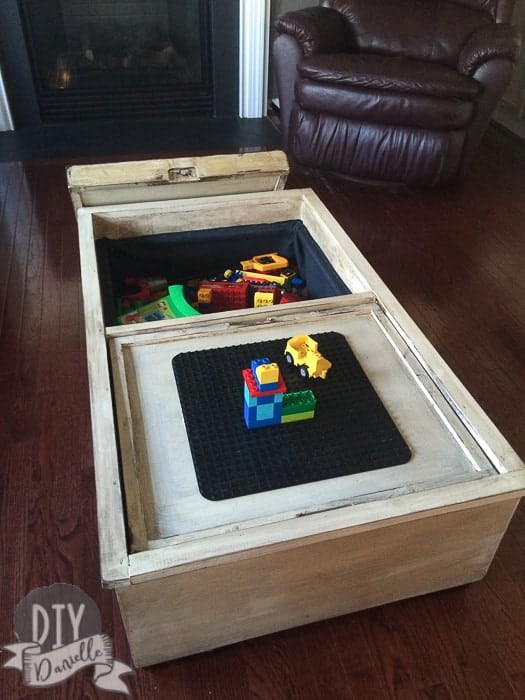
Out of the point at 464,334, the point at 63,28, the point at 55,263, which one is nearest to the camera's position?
the point at 464,334

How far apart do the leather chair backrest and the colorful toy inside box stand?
1.62m

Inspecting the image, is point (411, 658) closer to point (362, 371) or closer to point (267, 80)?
point (362, 371)

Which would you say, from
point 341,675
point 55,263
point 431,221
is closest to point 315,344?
point 341,675

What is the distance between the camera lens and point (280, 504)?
929 millimetres

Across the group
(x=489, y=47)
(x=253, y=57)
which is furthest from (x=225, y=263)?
(x=253, y=57)

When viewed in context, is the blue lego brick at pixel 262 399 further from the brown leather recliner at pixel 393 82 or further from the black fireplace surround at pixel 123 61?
the black fireplace surround at pixel 123 61

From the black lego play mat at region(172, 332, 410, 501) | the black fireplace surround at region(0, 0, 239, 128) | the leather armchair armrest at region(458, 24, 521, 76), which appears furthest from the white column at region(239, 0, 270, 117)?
the black lego play mat at region(172, 332, 410, 501)

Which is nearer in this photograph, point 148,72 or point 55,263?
point 55,263

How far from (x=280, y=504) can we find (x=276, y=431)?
150mm

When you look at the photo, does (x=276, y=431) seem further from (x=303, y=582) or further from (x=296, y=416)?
(x=303, y=582)

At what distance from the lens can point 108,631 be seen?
1.10m

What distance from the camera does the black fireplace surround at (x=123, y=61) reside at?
120 inches

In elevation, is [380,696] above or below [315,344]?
below

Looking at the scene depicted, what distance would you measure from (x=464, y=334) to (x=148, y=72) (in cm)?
242
